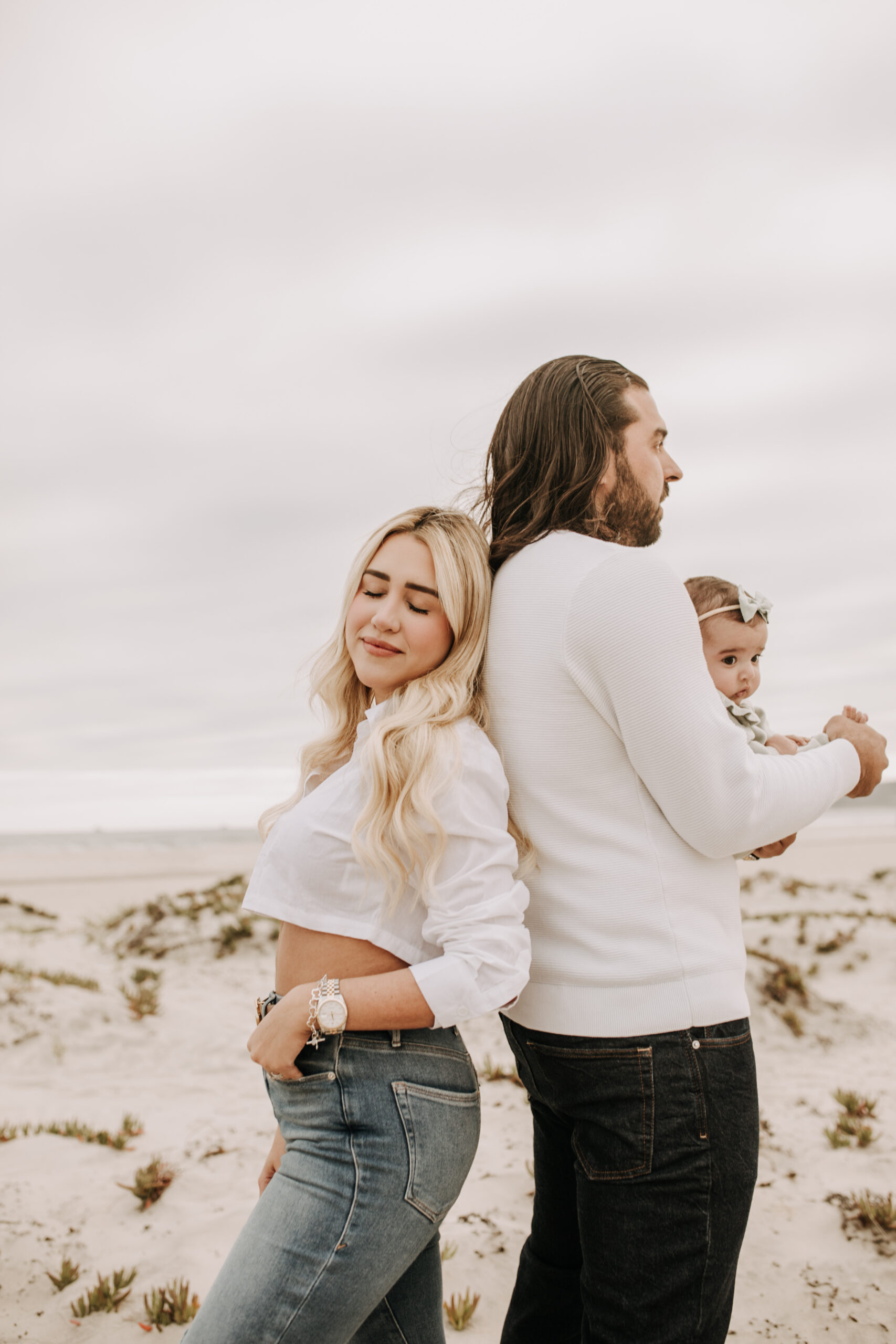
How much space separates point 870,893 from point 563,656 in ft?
40.3

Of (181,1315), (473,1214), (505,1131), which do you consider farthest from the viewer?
(505,1131)

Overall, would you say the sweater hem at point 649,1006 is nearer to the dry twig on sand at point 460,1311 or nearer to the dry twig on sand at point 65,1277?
the dry twig on sand at point 460,1311

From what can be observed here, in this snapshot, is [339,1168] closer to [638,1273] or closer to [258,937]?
[638,1273]

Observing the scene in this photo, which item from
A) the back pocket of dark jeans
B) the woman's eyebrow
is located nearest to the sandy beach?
the back pocket of dark jeans

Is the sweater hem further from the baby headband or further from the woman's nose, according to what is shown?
the baby headband

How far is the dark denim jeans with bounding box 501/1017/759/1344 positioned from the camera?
192 centimetres

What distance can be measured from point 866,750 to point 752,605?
673 mm

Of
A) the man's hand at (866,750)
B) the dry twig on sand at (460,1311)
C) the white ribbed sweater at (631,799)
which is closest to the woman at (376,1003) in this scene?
the white ribbed sweater at (631,799)

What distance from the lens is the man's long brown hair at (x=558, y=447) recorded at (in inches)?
93.6

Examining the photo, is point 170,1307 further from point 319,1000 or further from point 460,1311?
point 319,1000

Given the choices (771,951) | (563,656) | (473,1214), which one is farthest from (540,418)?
(771,951)

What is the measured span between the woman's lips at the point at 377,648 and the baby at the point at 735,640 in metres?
1.02

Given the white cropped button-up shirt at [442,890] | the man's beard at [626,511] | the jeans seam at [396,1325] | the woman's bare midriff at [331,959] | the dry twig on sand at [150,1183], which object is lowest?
the dry twig on sand at [150,1183]

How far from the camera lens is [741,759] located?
1952 millimetres
